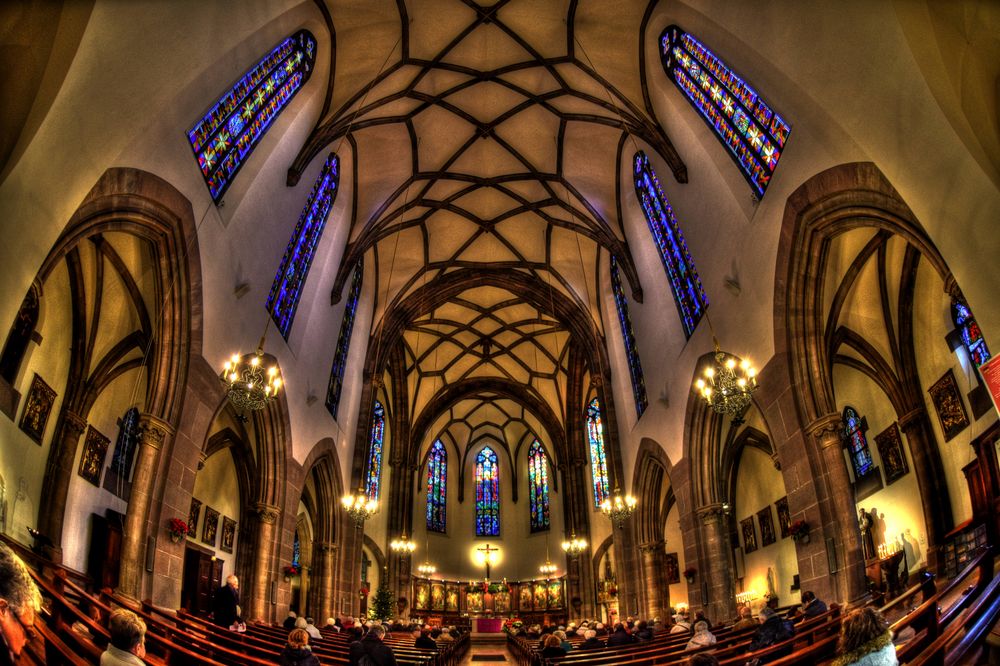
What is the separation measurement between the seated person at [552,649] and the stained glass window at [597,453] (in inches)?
699

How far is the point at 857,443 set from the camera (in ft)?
50.6

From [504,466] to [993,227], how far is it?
32.3 m

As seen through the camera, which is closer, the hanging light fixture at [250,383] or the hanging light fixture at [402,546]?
Answer: the hanging light fixture at [250,383]

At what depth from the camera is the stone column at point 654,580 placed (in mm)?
18641

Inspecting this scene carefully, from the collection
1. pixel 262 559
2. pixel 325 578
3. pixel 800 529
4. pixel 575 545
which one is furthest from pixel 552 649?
pixel 575 545

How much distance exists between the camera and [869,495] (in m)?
14.8

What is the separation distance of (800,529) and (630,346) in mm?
10758

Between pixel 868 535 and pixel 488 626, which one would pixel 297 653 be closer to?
pixel 868 535

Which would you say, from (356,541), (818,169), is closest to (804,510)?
(818,169)

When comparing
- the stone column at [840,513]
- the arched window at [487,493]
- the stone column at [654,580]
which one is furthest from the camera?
the arched window at [487,493]

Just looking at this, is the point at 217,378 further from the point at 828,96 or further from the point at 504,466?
the point at 504,466

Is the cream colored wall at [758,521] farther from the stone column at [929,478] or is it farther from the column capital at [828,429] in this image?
the column capital at [828,429]

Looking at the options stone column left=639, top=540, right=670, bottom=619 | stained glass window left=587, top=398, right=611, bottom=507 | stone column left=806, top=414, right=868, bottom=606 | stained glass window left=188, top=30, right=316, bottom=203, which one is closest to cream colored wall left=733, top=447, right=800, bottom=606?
stone column left=639, top=540, right=670, bottom=619

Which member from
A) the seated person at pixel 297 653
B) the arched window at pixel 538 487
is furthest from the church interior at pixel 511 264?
the arched window at pixel 538 487
